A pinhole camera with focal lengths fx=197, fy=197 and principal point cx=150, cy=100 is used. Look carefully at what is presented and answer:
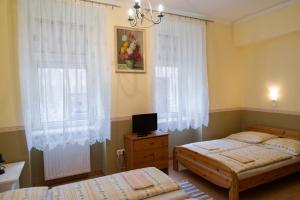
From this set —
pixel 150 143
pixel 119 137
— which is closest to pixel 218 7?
pixel 150 143

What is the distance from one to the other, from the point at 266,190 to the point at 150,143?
1.72m

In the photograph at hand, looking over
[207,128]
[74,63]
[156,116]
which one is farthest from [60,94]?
[207,128]

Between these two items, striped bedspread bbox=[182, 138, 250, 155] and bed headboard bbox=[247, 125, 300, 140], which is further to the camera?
bed headboard bbox=[247, 125, 300, 140]

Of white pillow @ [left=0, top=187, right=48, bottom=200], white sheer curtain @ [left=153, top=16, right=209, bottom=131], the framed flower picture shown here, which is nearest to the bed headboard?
white sheer curtain @ [left=153, top=16, right=209, bottom=131]

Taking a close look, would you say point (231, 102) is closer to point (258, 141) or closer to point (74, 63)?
point (258, 141)

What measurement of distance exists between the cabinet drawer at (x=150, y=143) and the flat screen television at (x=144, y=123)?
6.7 inches

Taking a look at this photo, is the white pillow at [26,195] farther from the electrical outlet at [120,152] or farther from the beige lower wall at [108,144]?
the electrical outlet at [120,152]

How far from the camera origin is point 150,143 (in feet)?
10.1

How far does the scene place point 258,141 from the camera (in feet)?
11.1

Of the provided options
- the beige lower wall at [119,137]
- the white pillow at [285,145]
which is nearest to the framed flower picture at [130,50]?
the beige lower wall at [119,137]

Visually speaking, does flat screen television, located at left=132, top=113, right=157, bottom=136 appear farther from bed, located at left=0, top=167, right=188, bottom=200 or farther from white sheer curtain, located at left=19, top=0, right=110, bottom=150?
bed, located at left=0, top=167, right=188, bottom=200

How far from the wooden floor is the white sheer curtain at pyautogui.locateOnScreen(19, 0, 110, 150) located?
157 centimetres

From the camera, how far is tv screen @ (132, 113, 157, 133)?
10.4 ft

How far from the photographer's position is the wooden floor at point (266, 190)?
251 centimetres
